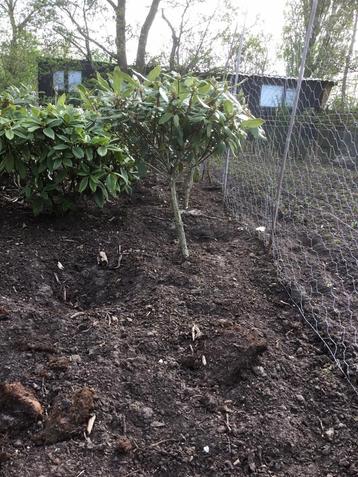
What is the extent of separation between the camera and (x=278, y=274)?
2830 mm

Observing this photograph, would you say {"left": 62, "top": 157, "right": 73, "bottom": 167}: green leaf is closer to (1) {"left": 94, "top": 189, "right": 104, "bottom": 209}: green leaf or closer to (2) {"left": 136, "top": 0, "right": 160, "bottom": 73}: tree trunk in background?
(1) {"left": 94, "top": 189, "right": 104, "bottom": 209}: green leaf

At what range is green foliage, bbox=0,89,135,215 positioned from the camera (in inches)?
116

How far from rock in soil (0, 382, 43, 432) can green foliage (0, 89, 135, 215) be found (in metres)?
1.63

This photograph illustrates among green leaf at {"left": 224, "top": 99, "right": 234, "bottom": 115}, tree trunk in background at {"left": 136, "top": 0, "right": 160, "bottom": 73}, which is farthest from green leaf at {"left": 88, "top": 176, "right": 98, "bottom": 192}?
tree trunk in background at {"left": 136, "top": 0, "right": 160, "bottom": 73}

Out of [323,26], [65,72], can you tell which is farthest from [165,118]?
[323,26]

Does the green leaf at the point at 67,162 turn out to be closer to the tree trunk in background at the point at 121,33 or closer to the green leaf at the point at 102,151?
A: the green leaf at the point at 102,151

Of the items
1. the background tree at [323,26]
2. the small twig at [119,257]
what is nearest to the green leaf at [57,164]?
the small twig at [119,257]

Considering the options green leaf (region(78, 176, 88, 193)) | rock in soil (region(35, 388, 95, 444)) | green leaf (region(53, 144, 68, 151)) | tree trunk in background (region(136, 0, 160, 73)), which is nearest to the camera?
rock in soil (region(35, 388, 95, 444))

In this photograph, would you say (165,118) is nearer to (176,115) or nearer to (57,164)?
(176,115)

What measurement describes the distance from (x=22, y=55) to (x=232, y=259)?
6.66 metres

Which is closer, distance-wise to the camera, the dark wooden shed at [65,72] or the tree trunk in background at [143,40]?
the tree trunk in background at [143,40]

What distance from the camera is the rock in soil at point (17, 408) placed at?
61.9 inches

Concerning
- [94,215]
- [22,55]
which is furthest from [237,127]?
[22,55]

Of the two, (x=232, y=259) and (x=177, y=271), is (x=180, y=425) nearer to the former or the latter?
(x=177, y=271)
